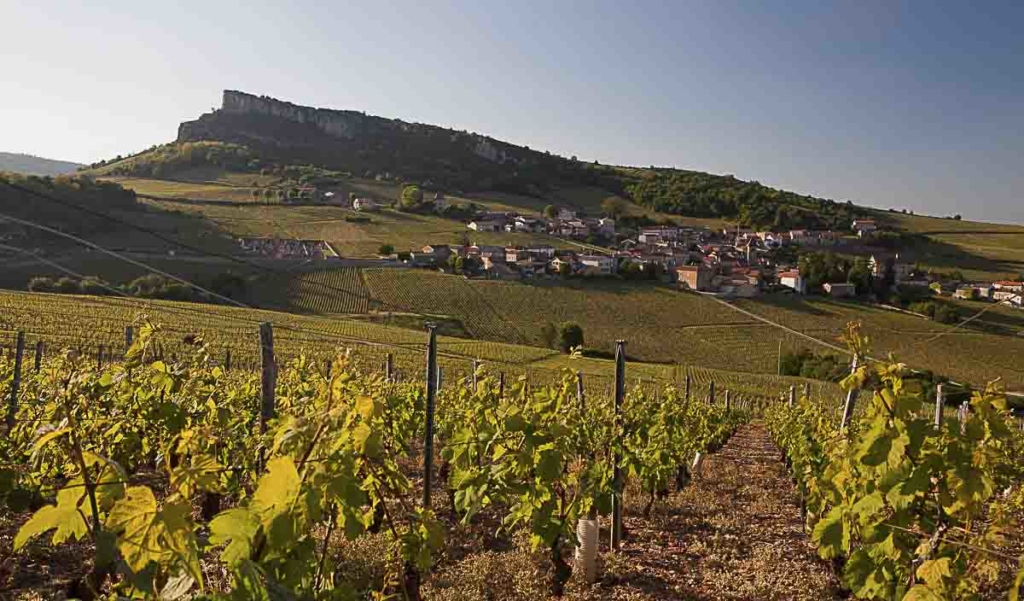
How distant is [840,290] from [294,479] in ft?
204

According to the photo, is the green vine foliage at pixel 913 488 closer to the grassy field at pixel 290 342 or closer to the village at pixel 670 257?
the grassy field at pixel 290 342

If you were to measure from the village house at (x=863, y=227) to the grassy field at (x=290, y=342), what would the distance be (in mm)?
64432

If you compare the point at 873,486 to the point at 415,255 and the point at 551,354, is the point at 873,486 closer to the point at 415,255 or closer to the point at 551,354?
the point at 551,354

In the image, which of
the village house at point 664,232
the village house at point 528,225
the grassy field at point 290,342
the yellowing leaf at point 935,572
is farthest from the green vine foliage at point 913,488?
the village house at point 664,232

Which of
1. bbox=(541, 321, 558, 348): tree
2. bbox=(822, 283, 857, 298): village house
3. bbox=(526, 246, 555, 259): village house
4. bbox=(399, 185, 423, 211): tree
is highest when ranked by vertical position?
bbox=(399, 185, 423, 211): tree

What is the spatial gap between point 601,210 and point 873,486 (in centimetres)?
10704

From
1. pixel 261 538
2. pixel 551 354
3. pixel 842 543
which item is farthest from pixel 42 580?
pixel 551 354

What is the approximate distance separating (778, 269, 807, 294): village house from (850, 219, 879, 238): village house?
34.3m

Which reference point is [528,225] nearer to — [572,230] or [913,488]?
[572,230]

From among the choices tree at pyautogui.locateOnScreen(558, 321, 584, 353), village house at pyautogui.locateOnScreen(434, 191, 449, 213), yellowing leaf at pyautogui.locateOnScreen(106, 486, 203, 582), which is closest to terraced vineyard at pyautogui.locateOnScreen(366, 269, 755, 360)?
tree at pyautogui.locateOnScreen(558, 321, 584, 353)

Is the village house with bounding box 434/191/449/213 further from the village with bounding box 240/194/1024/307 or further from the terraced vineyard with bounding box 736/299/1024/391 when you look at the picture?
the terraced vineyard with bounding box 736/299/1024/391

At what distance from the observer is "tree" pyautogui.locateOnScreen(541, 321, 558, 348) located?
136 feet

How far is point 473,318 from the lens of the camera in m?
44.2

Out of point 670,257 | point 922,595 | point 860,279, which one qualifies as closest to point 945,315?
point 860,279
